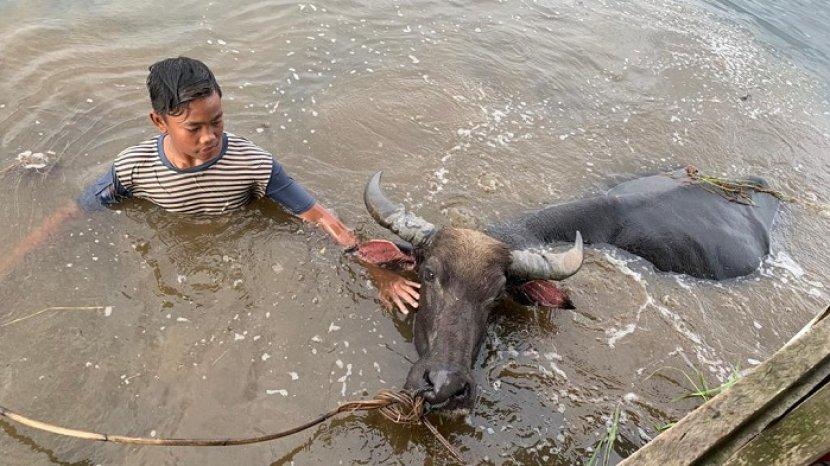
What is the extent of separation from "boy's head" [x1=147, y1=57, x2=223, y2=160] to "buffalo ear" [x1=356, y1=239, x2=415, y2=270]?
1.17 metres

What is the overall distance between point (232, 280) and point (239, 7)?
4590 mm

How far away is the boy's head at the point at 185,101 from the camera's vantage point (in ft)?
9.53

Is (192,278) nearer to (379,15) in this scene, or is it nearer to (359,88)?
(359,88)

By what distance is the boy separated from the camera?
297 centimetres

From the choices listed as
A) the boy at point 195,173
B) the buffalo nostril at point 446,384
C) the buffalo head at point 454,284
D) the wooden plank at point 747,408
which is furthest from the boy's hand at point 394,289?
the wooden plank at point 747,408

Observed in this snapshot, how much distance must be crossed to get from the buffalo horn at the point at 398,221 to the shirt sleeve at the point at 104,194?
64.1 inches

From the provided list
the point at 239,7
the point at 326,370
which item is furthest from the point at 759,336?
the point at 239,7

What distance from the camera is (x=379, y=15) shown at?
7.20 metres

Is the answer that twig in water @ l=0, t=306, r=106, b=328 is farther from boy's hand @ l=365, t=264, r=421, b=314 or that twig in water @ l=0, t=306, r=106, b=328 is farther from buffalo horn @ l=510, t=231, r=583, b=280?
buffalo horn @ l=510, t=231, r=583, b=280

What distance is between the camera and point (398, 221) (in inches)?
144

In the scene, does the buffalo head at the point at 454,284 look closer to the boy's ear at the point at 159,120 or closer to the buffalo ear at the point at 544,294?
the buffalo ear at the point at 544,294

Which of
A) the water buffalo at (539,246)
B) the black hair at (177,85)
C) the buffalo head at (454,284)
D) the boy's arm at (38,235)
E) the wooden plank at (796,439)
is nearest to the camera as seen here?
the wooden plank at (796,439)

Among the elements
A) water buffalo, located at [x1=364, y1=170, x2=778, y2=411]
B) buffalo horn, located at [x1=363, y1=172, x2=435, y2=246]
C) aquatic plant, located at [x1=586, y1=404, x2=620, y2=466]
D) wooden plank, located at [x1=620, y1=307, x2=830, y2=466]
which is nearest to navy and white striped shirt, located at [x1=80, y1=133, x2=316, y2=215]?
buffalo horn, located at [x1=363, y1=172, x2=435, y2=246]

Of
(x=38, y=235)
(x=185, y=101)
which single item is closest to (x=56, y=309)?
(x=38, y=235)
